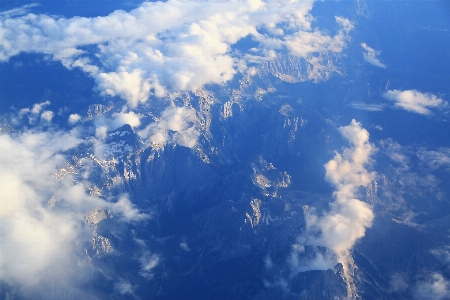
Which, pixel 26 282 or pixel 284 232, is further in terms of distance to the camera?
pixel 284 232

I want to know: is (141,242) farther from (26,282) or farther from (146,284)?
(26,282)

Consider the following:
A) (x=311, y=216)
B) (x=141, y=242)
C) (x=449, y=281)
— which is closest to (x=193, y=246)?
(x=141, y=242)

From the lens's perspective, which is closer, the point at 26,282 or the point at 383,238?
the point at 26,282

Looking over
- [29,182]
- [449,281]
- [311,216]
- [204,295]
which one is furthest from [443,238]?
[29,182]

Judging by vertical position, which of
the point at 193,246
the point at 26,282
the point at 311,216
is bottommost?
the point at 193,246

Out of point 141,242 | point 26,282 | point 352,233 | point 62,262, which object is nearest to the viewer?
point 26,282

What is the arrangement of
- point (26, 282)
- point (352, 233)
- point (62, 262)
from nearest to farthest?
1. point (26, 282)
2. point (62, 262)
3. point (352, 233)

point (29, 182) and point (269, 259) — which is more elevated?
point (29, 182)

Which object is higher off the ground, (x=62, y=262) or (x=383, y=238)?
(x=62, y=262)

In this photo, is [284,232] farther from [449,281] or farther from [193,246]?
[449,281]
